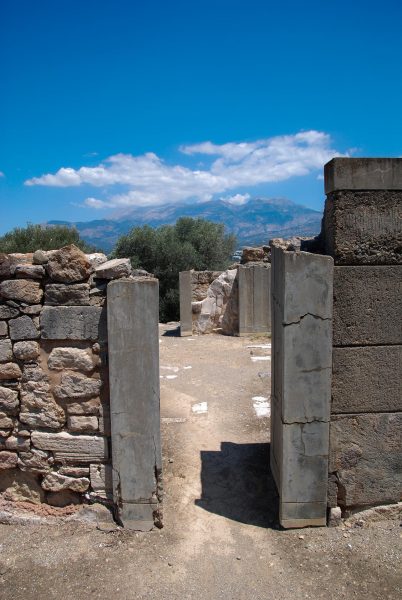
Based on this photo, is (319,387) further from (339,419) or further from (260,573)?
(260,573)

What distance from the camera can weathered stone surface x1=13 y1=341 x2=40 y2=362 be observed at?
14.9 ft

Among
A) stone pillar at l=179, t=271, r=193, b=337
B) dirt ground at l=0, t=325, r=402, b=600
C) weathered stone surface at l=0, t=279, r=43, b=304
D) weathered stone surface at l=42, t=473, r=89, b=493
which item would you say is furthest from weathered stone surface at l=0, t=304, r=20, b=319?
Result: stone pillar at l=179, t=271, r=193, b=337

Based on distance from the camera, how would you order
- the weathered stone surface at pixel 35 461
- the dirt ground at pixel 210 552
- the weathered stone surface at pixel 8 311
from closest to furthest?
the dirt ground at pixel 210 552, the weathered stone surface at pixel 8 311, the weathered stone surface at pixel 35 461

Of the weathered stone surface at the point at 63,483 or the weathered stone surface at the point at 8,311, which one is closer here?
the weathered stone surface at the point at 8,311

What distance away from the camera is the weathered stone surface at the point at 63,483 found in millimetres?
4691

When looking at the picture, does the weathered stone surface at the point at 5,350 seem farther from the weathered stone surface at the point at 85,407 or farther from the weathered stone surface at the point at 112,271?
the weathered stone surface at the point at 112,271

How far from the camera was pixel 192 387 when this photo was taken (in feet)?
29.2

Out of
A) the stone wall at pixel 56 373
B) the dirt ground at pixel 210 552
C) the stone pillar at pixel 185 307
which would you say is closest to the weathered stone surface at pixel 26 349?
the stone wall at pixel 56 373

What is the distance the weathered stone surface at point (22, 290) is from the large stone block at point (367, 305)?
303 cm

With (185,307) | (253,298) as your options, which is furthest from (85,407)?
(185,307)

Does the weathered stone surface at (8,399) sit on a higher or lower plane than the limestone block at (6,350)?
lower

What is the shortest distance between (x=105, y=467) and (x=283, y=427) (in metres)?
1.92

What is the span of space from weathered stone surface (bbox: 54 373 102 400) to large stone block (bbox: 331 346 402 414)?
2474 mm

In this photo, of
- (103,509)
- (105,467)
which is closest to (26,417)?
(105,467)
